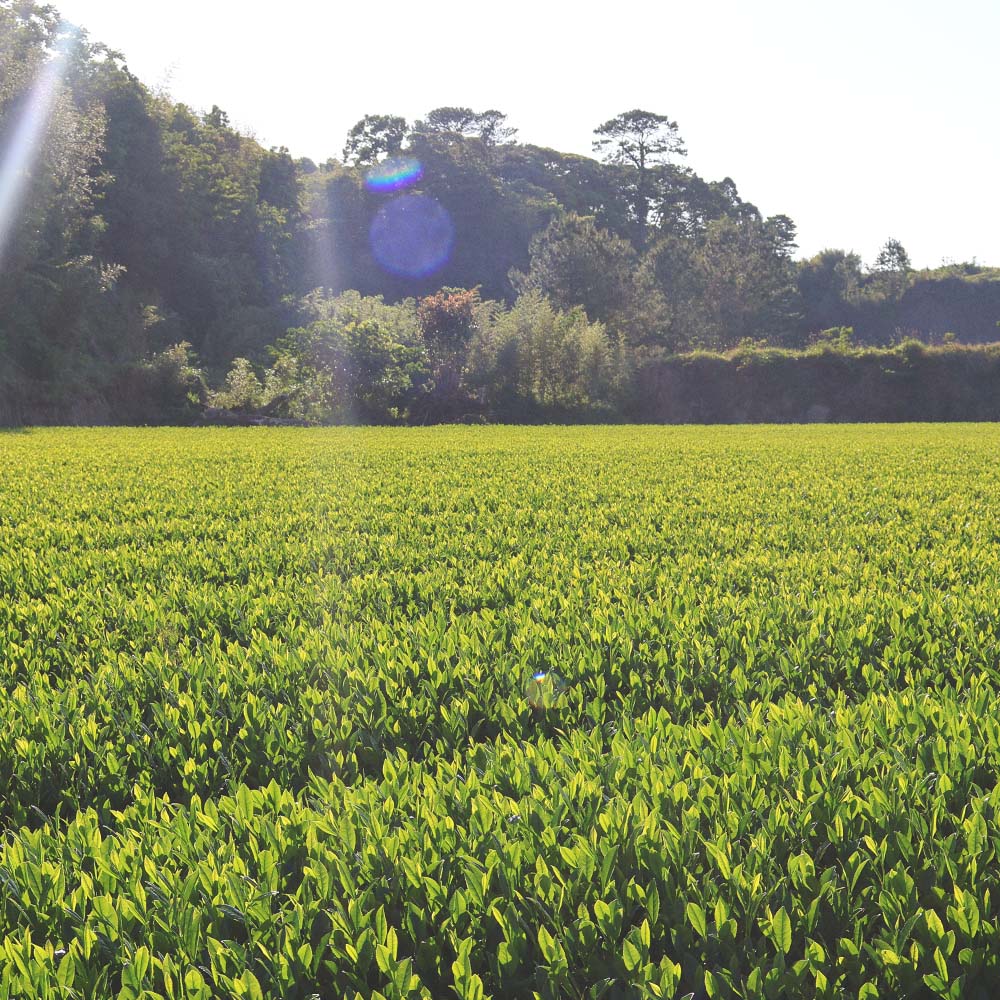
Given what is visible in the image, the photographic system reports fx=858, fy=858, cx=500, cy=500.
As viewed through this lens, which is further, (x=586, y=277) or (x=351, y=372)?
(x=586, y=277)

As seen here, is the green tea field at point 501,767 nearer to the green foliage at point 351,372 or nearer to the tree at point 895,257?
the green foliage at point 351,372

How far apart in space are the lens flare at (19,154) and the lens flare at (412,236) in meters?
28.3

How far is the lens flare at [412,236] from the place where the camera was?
53.7 meters

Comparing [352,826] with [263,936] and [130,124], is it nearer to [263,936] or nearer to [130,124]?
[263,936]

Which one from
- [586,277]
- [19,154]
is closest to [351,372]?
[19,154]

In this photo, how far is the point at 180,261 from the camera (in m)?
37.6

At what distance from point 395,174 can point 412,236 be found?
5.30 meters

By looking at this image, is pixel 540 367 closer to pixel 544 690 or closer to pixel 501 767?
pixel 544 690

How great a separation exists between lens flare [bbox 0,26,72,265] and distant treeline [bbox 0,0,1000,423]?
64mm

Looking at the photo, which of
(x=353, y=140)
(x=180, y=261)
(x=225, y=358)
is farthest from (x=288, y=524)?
(x=353, y=140)

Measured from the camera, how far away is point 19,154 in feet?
83.1

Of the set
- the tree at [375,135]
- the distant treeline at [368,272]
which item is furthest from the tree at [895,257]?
the tree at [375,135]

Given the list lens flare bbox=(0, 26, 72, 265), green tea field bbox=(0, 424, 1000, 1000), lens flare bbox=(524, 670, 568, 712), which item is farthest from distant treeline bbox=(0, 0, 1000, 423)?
lens flare bbox=(524, 670, 568, 712)

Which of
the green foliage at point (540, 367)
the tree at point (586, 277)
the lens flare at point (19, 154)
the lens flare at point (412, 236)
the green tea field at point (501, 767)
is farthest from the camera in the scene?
the lens flare at point (412, 236)
